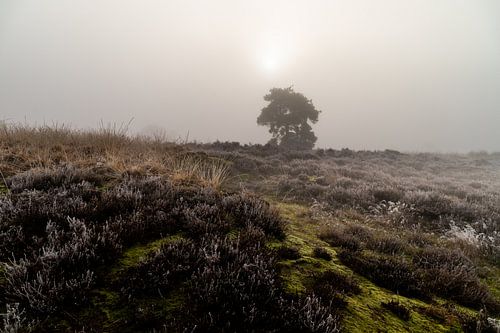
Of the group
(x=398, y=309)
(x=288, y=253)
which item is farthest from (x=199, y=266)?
(x=398, y=309)

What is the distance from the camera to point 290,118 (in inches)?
1426

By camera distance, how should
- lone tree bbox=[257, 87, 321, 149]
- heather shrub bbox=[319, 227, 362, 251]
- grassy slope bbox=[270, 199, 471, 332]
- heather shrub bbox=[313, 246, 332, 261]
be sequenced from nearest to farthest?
grassy slope bbox=[270, 199, 471, 332], heather shrub bbox=[313, 246, 332, 261], heather shrub bbox=[319, 227, 362, 251], lone tree bbox=[257, 87, 321, 149]

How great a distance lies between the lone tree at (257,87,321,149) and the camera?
3631 centimetres

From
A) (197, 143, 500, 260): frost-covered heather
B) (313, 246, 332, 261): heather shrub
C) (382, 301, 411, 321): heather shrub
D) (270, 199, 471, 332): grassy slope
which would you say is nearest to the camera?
(270, 199, 471, 332): grassy slope

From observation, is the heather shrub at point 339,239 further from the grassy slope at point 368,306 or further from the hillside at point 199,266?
the grassy slope at point 368,306

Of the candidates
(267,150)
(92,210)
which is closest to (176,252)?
(92,210)

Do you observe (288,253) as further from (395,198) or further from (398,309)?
(395,198)

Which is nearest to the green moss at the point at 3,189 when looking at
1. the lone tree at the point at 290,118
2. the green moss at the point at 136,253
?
the green moss at the point at 136,253

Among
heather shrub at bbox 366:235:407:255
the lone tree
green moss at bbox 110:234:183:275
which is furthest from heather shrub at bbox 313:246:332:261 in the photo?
the lone tree

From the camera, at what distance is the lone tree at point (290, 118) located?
3631cm

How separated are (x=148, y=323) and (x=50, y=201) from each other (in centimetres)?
284

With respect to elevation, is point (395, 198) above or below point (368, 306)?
above

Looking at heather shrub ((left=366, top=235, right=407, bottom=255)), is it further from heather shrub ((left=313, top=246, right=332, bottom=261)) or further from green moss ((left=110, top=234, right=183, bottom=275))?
green moss ((left=110, top=234, right=183, bottom=275))

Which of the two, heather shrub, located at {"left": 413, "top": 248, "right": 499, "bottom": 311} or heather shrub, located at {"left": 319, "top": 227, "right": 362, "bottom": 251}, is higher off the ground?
heather shrub, located at {"left": 319, "top": 227, "right": 362, "bottom": 251}
